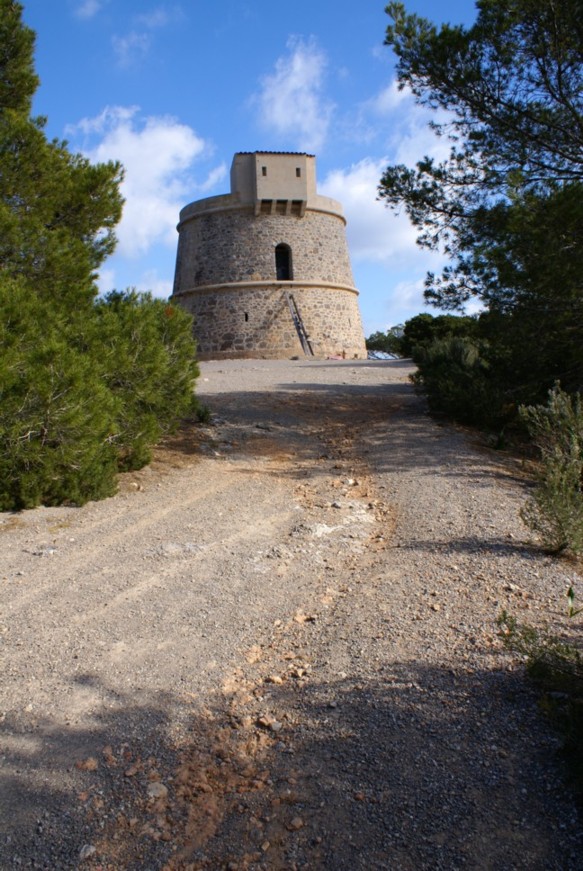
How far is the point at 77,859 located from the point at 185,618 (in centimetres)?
177

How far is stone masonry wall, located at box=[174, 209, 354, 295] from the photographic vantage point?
26109 mm

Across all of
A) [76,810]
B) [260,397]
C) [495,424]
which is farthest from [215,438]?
[76,810]

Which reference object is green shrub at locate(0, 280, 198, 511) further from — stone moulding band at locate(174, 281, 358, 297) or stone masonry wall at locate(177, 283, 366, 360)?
stone moulding band at locate(174, 281, 358, 297)

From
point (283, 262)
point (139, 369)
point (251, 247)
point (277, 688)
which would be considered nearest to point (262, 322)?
point (251, 247)

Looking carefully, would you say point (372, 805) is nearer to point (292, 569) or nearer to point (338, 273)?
point (292, 569)

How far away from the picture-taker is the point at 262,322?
2559 centimetres

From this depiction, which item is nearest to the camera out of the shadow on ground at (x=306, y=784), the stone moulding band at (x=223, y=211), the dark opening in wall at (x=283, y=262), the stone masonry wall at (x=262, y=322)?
the shadow on ground at (x=306, y=784)

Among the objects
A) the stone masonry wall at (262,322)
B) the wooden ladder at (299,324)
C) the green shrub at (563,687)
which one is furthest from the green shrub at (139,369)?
the wooden ladder at (299,324)

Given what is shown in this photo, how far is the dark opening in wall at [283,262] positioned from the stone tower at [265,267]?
1.6 inches

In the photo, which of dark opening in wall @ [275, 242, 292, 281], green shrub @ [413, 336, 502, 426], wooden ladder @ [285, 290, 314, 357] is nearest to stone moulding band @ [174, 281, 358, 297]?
wooden ladder @ [285, 290, 314, 357]

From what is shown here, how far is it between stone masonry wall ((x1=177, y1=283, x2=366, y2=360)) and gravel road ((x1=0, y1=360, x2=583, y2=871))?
19.5 meters

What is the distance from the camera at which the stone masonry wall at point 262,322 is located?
83.9ft

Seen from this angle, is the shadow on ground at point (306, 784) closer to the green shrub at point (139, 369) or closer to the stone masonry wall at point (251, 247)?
the green shrub at point (139, 369)

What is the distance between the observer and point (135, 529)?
221 inches
